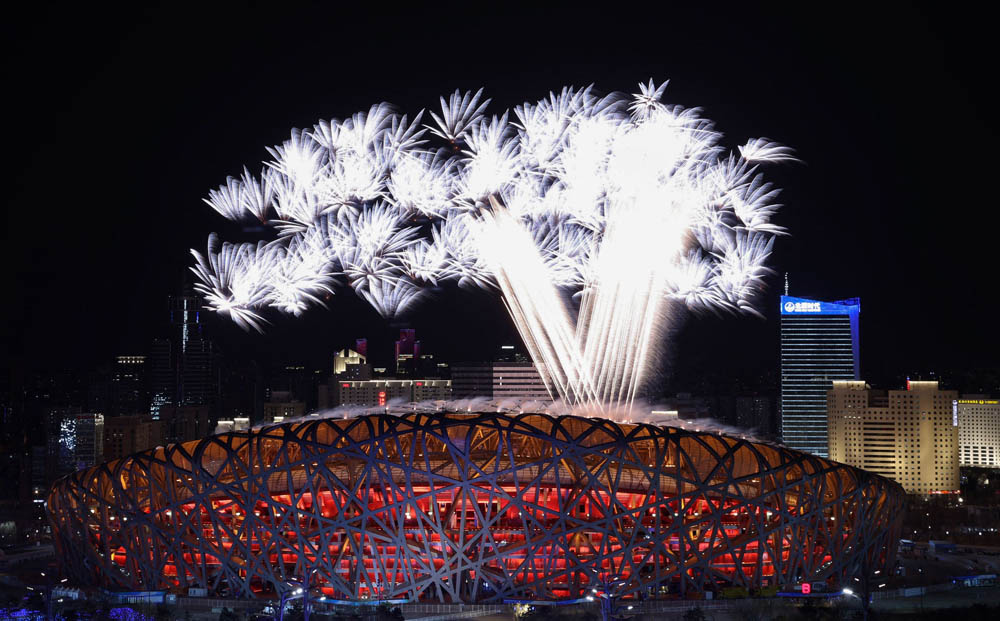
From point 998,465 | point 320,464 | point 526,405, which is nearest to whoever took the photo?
point 320,464

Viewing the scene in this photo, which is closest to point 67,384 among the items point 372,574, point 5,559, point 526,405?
point 5,559

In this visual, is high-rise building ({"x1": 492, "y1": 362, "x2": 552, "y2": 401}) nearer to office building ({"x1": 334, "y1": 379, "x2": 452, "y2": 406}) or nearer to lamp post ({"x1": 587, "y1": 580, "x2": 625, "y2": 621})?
office building ({"x1": 334, "y1": 379, "x2": 452, "y2": 406})

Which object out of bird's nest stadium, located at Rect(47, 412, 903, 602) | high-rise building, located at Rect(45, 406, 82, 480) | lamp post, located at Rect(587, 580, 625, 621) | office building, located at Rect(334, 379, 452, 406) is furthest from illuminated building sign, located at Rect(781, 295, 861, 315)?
lamp post, located at Rect(587, 580, 625, 621)

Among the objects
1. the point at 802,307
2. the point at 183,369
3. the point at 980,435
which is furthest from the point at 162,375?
the point at 980,435

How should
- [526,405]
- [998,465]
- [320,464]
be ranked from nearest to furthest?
1. [320,464]
2. [526,405]
3. [998,465]

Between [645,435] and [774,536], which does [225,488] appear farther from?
[774,536]

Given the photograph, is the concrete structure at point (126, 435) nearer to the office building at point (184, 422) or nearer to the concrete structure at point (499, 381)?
the office building at point (184, 422)
